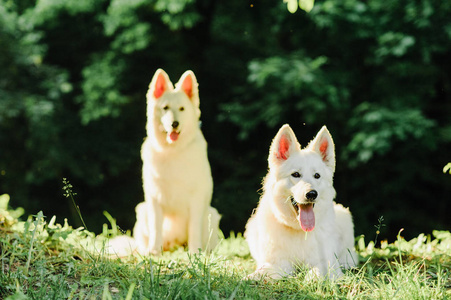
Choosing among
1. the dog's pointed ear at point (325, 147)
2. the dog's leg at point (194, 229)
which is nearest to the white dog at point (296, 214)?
the dog's pointed ear at point (325, 147)

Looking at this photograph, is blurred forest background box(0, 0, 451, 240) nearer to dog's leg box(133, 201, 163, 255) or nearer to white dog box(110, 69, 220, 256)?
white dog box(110, 69, 220, 256)

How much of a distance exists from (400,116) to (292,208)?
190 inches

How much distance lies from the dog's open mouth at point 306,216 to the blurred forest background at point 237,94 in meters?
4.45

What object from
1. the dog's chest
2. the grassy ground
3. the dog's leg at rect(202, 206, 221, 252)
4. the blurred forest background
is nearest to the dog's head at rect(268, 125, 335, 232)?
the grassy ground

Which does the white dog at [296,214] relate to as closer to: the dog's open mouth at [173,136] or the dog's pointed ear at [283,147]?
the dog's pointed ear at [283,147]

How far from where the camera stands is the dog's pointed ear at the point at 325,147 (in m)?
3.91

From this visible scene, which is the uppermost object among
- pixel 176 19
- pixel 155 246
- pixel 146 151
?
pixel 176 19

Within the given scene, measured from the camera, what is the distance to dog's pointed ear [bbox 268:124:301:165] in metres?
3.87

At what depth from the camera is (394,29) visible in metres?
8.25

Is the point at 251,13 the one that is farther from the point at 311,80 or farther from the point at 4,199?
the point at 4,199

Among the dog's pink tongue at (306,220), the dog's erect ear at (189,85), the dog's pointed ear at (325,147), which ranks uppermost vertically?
the dog's erect ear at (189,85)

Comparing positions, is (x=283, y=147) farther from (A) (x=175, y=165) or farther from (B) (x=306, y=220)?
(A) (x=175, y=165)

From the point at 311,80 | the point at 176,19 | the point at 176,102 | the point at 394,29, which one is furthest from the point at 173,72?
the point at 176,102

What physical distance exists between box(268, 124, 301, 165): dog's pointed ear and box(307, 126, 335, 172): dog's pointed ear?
5.9 inches
